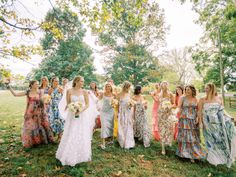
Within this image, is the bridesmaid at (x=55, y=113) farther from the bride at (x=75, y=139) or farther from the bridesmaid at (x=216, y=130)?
the bridesmaid at (x=216, y=130)

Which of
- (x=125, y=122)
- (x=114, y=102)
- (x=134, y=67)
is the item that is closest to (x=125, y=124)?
(x=125, y=122)

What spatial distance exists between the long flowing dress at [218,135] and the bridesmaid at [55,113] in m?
5.17

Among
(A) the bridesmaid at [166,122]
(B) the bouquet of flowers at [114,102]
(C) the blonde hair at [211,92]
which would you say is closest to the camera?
(C) the blonde hair at [211,92]

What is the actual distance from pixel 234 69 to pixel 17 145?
1075 inches

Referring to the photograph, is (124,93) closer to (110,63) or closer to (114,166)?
(114,166)

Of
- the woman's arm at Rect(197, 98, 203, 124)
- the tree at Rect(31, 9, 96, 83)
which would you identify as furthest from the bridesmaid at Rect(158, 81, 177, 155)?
the tree at Rect(31, 9, 96, 83)

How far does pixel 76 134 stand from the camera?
4.65 metres

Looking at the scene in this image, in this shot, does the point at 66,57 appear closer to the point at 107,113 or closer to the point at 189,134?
the point at 107,113

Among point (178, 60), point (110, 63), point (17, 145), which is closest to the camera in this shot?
point (17, 145)

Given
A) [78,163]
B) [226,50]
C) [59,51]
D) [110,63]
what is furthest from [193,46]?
[78,163]

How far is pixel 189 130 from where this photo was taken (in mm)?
5164

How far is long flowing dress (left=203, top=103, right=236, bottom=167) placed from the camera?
4.73 metres

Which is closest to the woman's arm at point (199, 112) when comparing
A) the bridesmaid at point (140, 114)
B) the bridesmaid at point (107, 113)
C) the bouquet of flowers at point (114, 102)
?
the bridesmaid at point (140, 114)

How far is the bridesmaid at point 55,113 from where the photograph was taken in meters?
6.56
